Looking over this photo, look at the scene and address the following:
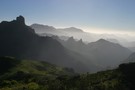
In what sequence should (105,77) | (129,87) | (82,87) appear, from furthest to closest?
(105,77)
(82,87)
(129,87)

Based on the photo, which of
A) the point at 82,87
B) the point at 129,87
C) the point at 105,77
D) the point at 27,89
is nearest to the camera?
the point at 129,87

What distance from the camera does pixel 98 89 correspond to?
81.5 m

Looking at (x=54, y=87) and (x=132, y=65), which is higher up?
(x=132, y=65)

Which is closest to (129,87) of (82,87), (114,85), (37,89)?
(114,85)

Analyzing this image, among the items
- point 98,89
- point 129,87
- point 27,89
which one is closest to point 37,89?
point 27,89

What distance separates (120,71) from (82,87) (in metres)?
22.9

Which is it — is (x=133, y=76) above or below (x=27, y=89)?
above

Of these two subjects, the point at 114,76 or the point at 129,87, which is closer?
the point at 129,87

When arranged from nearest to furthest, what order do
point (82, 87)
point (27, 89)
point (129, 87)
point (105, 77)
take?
point (129, 87), point (82, 87), point (27, 89), point (105, 77)

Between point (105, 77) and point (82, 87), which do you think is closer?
point (82, 87)

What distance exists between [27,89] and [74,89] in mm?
19824

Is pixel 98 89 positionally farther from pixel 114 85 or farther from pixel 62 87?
pixel 62 87

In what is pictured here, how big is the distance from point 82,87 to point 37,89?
1815 cm

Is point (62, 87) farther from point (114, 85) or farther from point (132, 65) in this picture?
point (132, 65)
